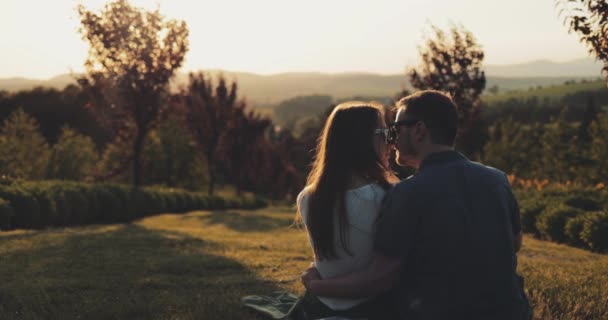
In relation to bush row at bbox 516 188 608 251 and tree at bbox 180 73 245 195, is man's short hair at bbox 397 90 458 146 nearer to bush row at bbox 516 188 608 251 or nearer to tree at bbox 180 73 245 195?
bush row at bbox 516 188 608 251

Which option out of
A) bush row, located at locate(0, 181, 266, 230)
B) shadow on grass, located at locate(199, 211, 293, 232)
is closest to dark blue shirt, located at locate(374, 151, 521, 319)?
bush row, located at locate(0, 181, 266, 230)

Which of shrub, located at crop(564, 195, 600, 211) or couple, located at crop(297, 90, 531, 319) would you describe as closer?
couple, located at crop(297, 90, 531, 319)

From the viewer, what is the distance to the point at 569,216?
48.7ft

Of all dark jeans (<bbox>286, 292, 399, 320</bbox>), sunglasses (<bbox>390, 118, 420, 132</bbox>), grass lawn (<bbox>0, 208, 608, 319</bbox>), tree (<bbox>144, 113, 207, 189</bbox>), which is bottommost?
tree (<bbox>144, 113, 207, 189</bbox>)

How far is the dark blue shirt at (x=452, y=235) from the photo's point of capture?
3.44m

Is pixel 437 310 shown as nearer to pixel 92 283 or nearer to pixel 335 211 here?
pixel 335 211

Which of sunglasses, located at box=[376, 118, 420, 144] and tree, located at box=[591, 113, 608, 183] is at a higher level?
sunglasses, located at box=[376, 118, 420, 144]

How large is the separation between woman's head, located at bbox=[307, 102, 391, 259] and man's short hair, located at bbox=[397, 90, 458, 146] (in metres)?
0.29

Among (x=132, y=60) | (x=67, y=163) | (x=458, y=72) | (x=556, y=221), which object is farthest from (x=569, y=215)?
(x=67, y=163)

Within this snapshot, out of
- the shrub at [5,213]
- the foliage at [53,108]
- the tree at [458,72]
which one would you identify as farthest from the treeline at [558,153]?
the foliage at [53,108]

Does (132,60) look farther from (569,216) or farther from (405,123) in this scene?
(405,123)

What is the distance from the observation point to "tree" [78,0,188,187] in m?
22.8

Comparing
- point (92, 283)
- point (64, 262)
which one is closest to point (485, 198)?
Result: point (92, 283)

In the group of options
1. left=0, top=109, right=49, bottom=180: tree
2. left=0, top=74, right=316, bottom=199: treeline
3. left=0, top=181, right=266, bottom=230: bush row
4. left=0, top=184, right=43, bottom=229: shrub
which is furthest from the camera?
left=0, top=109, right=49, bottom=180: tree
